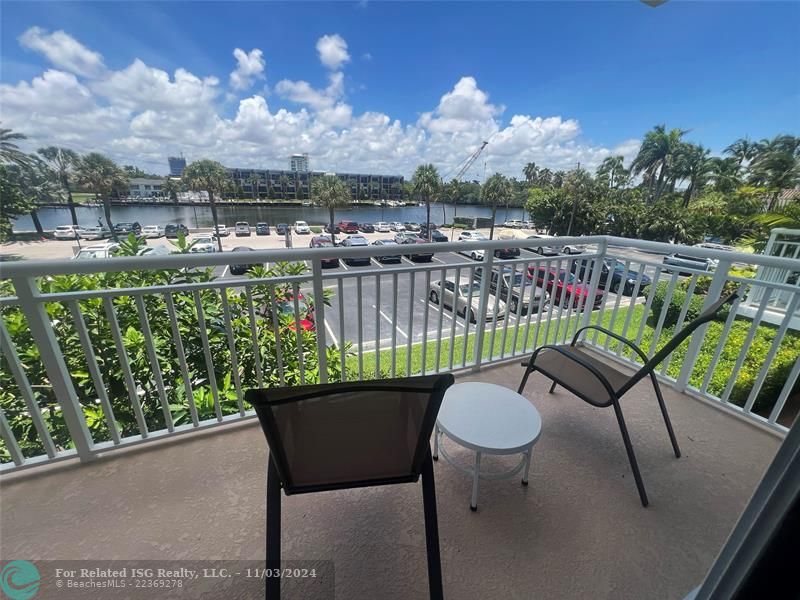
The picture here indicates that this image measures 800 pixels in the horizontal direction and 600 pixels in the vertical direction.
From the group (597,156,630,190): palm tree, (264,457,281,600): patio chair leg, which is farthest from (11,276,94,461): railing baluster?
(597,156,630,190): palm tree

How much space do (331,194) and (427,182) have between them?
25.6 feet

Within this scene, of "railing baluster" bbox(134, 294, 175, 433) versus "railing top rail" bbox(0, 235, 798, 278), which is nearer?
"railing top rail" bbox(0, 235, 798, 278)

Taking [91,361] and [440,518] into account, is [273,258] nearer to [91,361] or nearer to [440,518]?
[91,361]

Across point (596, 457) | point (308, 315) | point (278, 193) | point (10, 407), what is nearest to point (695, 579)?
point (596, 457)

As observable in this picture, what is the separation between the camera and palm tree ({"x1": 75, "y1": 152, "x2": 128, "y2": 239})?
807 centimetres

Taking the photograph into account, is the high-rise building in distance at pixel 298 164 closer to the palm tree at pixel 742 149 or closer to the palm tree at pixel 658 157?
the palm tree at pixel 658 157

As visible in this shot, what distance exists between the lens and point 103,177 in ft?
31.2

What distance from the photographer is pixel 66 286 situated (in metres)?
1.87

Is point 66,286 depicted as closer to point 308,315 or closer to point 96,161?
point 308,315

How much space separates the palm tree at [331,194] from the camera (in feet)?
83.1

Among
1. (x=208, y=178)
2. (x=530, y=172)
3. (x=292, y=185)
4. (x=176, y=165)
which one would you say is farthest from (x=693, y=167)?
(x=176, y=165)

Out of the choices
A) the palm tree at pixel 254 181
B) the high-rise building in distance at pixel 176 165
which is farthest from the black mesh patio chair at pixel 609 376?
the palm tree at pixel 254 181

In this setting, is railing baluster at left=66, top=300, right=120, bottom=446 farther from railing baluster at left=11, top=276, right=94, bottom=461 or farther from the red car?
the red car

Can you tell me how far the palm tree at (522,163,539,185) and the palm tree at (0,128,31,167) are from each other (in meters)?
33.0
